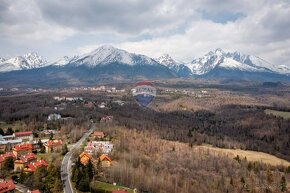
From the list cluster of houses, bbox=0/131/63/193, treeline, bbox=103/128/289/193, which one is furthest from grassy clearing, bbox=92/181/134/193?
→ cluster of houses, bbox=0/131/63/193

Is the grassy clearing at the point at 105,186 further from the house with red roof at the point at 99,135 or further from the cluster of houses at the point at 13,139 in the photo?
the house with red roof at the point at 99,135

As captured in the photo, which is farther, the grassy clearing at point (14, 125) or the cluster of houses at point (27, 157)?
the grassy clearing at point (14, 125)

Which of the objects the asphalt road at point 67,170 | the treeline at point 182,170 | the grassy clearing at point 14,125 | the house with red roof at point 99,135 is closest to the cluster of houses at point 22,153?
the asphalt road at point 67,170

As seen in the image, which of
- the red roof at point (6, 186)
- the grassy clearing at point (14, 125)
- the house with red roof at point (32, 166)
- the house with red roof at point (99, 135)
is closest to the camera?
the red roof at point (6, 186)

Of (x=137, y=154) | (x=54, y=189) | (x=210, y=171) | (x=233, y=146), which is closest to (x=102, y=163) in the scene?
(x=137, y=154)

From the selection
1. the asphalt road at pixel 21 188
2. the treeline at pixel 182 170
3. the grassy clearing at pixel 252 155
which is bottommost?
the grassy clearing at pixel 252 155

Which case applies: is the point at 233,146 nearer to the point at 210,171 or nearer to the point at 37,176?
the point at 210,171

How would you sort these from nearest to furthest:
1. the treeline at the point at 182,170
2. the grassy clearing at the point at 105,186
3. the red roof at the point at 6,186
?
the red roof at the point at 6,186 < the grassy clearing at the point at 105,186 < the treeline at the point at 182,170

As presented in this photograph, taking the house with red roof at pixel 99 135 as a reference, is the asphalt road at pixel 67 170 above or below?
below

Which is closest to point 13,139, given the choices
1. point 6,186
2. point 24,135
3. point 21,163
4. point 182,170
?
point 24,135
